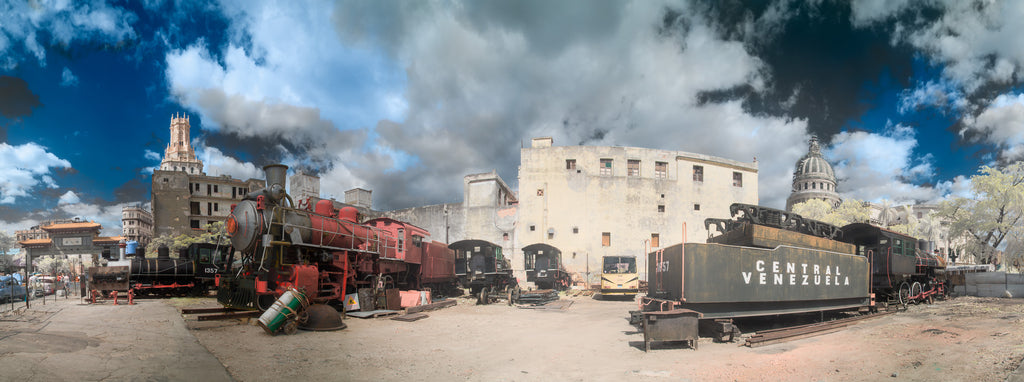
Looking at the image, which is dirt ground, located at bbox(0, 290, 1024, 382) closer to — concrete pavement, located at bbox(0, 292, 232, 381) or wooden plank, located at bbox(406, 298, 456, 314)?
concrete pavement, located at bbox(0, 292, 232, 381)

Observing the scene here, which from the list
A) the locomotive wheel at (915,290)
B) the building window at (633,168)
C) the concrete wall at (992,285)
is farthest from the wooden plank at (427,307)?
the concrete wall at (992,285)

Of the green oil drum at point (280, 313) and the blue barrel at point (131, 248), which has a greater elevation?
the blue barrel at point (131, 248)

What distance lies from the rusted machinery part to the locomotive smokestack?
2.84 meters

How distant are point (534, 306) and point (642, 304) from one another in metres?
7.79

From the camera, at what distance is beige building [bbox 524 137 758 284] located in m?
34.1

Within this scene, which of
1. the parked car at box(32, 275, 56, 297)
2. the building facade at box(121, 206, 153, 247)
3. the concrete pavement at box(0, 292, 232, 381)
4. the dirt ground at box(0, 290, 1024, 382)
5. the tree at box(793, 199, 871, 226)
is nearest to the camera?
the concrete pavement at box(0, 292, 232, 381)

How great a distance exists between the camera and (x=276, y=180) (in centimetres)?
1170

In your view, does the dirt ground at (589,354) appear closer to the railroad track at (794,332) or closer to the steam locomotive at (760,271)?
the railroad track at (794,332)

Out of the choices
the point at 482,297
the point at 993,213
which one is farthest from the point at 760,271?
the point at 993,213

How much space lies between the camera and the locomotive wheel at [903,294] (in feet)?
58.4

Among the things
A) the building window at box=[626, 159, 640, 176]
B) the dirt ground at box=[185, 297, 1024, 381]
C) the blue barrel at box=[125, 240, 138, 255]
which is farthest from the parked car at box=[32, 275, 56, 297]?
the building window at box=[626, 159, 640, 176]

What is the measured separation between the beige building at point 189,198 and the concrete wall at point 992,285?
64.8 metres

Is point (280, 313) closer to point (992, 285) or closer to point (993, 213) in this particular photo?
point (992, 285)

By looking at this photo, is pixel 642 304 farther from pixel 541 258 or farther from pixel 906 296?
pixel 541 258
